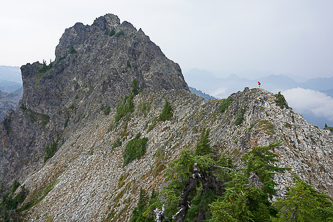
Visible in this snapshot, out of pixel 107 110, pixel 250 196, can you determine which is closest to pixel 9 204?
pixel 107 110

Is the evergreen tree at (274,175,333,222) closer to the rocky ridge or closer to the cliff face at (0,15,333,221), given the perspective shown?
the rocky ridge

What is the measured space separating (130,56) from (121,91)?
22.3m

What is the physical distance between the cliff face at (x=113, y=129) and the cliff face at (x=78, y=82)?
666mm

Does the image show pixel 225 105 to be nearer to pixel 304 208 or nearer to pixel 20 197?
pixel 304 208

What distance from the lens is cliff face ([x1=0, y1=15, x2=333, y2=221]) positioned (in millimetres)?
17750

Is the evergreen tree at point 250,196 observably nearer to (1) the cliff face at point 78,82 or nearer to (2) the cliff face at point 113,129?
(2) the cliff face at point 113,129

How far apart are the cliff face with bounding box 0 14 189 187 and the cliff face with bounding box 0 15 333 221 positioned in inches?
26.2

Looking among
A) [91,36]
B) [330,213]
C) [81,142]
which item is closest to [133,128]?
[81,142]

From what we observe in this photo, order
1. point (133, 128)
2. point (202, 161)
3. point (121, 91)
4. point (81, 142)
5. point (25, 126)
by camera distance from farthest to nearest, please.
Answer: point (25, 126) → point (121, 91) → point (81, 142) → point (133, 128) → point (202, 161)

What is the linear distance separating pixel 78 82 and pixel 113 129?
74942 mm

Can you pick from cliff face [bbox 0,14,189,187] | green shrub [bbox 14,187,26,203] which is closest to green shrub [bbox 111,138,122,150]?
cliff face [bbox 0,14,189,187]

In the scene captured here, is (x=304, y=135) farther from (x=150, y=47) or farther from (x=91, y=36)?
(x=91, y=36)

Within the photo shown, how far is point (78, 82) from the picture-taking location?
112m

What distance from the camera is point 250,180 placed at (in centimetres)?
988
